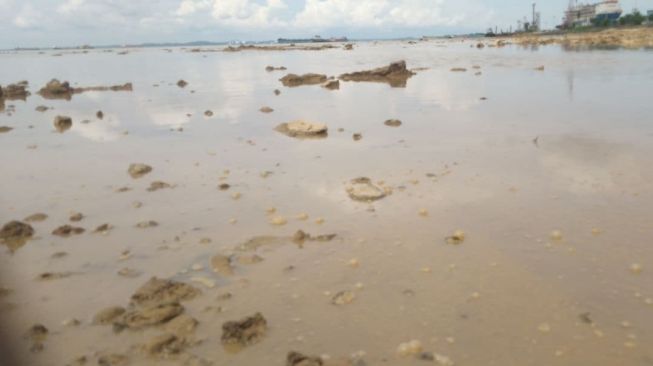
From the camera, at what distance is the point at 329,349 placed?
496cm

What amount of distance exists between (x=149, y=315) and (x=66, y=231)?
3553 mm

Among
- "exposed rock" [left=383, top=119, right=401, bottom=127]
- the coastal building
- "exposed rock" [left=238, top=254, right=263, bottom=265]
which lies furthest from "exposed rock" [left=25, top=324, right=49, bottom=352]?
the coastal building

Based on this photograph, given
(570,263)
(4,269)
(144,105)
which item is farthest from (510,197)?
(144,105)

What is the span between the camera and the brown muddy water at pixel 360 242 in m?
5.08

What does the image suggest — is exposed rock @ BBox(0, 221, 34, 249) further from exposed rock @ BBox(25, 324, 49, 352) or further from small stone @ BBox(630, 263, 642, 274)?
small stone @ BBox(630, 263, 642, 274)

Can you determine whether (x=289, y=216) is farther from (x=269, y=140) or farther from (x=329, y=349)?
(x=269, y=140)

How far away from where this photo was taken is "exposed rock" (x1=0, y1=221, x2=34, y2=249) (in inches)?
312

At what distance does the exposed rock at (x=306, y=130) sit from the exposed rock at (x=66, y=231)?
8.28m

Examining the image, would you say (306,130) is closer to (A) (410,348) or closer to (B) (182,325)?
(B) (182,325)

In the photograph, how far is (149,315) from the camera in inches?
218

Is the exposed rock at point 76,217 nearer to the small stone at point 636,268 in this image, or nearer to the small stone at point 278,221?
the small stone at point 278,221

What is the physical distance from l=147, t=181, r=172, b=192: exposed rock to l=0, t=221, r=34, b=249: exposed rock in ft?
8.53

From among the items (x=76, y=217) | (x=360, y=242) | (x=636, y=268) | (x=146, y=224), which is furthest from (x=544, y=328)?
(x=76, y=217)

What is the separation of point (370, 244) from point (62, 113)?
20880 mm
